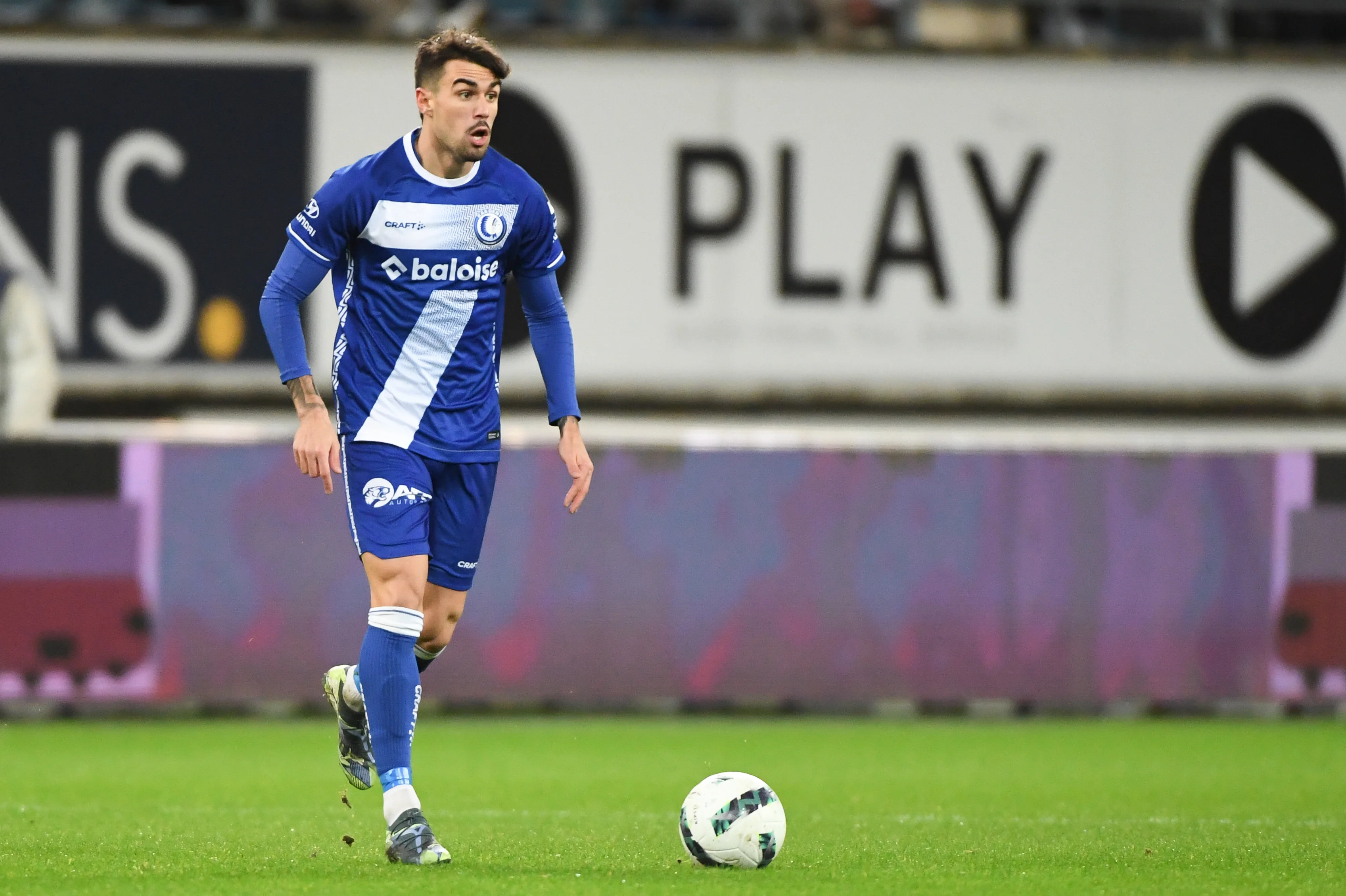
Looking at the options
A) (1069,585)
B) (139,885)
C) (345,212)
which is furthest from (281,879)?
(1069,585)

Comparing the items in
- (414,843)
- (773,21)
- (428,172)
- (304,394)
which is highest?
(773,21)

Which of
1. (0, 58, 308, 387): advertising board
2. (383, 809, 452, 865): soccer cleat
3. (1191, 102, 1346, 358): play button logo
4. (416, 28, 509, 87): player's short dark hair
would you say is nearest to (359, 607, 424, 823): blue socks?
(383, 809, 452, 865): soccer cleat

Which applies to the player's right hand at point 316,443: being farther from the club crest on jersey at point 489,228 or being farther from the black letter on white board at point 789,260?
the black letter on white board at point 789,260

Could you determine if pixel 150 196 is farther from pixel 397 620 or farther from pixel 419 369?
pixel 397 620

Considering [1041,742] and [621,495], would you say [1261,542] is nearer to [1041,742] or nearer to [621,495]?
[1041,742]

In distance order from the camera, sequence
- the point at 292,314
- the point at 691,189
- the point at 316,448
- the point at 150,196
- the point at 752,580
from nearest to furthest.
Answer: the point at 316,448, the point at 292,314, the point at 752,580, the point at 150,196, the point at 691,189

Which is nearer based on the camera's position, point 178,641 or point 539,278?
point 539,278

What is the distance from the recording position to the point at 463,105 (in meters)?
6.29

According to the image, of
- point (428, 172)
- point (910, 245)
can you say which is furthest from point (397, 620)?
point (910, 245)

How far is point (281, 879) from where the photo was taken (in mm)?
5883

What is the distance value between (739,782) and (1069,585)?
263 inches

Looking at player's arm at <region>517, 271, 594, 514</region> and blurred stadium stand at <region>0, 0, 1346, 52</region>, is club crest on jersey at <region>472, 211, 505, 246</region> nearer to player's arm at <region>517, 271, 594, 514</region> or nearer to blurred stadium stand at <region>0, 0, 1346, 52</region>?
player's arm at <region>517, 271, 594, 514</region>

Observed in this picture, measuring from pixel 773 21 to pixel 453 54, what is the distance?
39.1ft

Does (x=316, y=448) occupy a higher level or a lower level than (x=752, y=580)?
higher
